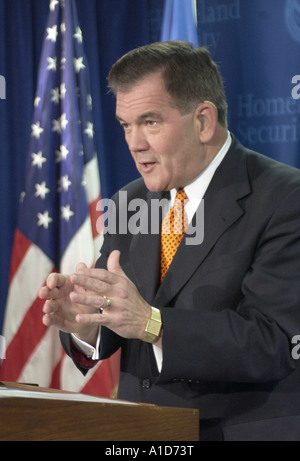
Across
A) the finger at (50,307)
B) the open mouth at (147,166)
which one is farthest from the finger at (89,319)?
the open mouth at (147,166)

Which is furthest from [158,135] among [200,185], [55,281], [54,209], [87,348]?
[54,209]

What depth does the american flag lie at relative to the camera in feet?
10.7

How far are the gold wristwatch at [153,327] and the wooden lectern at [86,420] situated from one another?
1.08 feet

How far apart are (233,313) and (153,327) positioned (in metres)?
0.24

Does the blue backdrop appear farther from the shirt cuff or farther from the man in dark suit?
the shirt cuff

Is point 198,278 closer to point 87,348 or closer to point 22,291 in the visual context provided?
point 87,348

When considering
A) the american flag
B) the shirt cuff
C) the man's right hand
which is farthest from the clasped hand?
the american flag

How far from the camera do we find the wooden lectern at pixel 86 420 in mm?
1064

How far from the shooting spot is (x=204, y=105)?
2.06 m

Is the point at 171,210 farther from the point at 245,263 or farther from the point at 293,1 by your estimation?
the point at 293,1

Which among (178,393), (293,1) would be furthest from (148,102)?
(293,1)

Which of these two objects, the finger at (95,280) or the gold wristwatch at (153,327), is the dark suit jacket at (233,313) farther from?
the finger at (95,280)

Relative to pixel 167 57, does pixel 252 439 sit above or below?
below

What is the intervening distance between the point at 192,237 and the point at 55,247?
155cm
